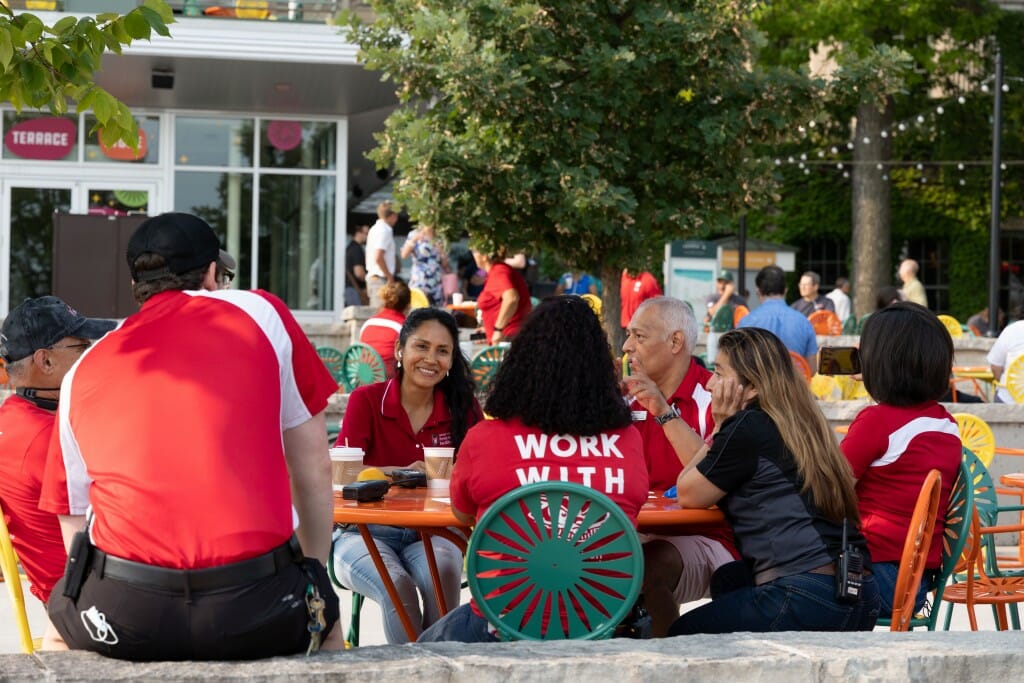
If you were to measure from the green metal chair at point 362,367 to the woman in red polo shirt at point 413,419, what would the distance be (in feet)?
17.2

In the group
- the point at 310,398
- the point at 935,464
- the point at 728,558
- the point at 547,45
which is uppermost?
the point at 547,45

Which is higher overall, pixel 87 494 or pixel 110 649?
pixel 87 494

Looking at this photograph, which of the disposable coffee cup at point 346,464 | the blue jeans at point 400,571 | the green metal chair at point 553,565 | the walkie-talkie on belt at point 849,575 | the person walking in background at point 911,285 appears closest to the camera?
the green metal chair at point 553,565

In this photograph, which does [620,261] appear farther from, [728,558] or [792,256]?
[792,256]

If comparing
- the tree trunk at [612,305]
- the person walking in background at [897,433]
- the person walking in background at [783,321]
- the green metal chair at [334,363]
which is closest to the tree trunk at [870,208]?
the green metal chair at [334,363]

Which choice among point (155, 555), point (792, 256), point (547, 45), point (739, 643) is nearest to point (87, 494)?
point (155, 555)

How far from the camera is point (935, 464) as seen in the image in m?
4.85

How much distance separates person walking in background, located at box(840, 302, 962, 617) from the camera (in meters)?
4.83

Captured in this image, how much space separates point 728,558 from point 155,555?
2.59 meters

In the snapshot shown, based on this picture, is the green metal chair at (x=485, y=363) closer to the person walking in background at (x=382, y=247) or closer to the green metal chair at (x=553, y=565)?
the person walking in background at (x=382, y=247)

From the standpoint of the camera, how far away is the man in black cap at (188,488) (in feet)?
10.1

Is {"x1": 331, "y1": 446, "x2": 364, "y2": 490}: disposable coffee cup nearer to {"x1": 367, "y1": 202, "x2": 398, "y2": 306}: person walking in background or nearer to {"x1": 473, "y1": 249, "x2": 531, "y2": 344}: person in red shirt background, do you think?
{"x1": 473, "y1": 249, "x2": 531, "y2": 344}: person in red shirt background

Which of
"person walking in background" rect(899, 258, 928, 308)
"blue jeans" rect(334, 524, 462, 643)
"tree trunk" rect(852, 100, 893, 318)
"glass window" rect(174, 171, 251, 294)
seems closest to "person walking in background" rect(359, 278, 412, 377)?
"blue jeans" rect(334, 524, 462, 643)

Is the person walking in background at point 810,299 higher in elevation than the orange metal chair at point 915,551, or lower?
higher
